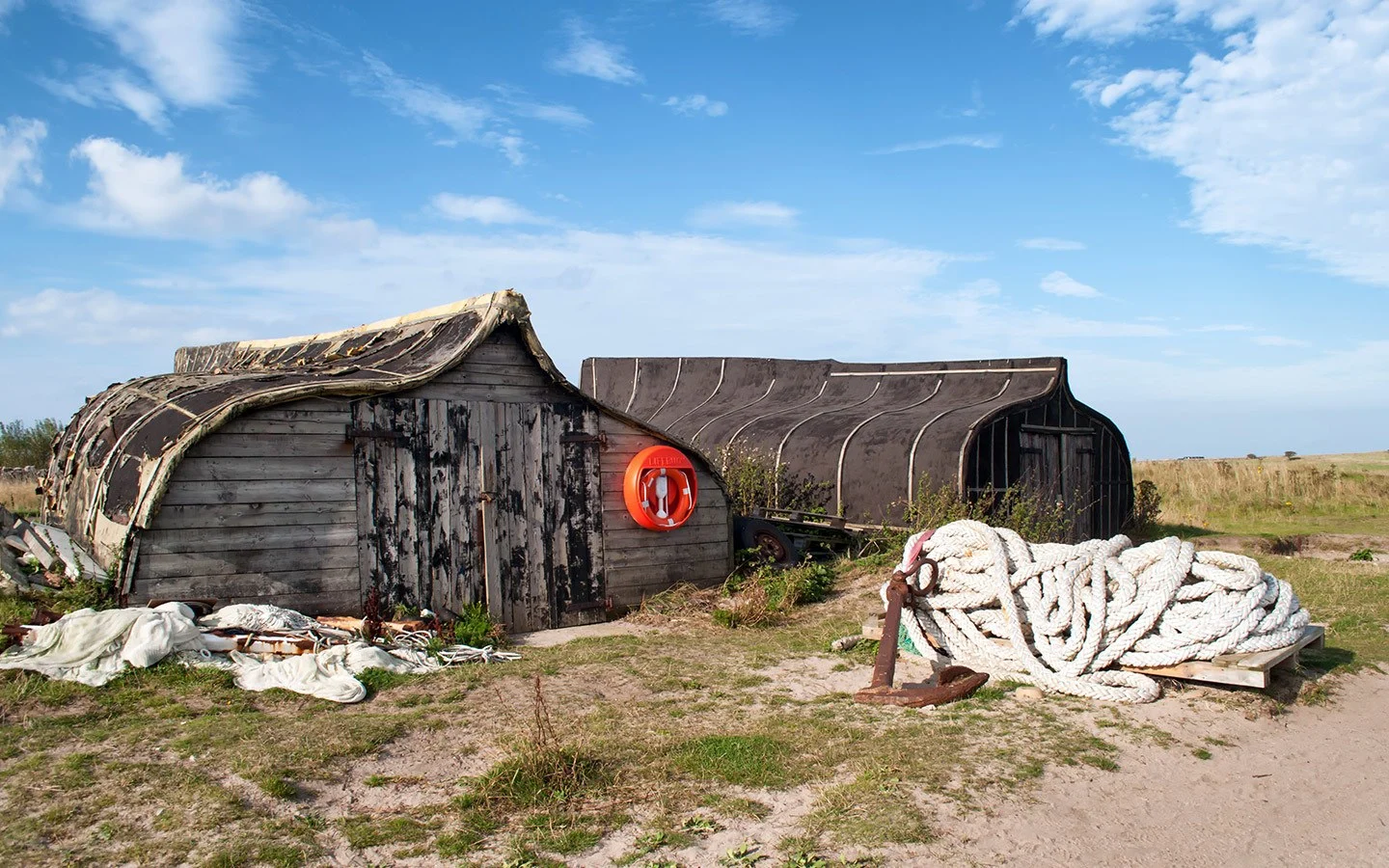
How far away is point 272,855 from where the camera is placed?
4.64m

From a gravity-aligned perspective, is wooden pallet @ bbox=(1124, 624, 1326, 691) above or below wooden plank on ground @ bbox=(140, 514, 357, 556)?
below

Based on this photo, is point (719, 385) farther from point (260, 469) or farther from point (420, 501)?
point (260, 469)

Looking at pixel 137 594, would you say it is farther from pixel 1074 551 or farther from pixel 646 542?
pixel 1074 551

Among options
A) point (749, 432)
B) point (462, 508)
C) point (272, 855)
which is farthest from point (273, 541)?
point (749, 432)

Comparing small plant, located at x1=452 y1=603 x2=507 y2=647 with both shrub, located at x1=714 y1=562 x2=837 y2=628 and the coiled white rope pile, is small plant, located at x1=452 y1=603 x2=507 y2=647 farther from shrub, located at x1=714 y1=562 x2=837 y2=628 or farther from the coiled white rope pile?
the coiled white rope pile

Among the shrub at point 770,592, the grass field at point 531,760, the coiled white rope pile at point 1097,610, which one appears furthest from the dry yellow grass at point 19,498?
the coiled white rope pile at point 1097,610

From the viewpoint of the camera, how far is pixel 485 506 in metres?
10.4

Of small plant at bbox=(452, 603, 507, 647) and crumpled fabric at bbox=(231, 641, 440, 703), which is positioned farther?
small plant at bbox=(452, 603, 507, 647)

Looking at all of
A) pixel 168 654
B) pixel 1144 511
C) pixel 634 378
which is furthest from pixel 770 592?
pixel 634 378

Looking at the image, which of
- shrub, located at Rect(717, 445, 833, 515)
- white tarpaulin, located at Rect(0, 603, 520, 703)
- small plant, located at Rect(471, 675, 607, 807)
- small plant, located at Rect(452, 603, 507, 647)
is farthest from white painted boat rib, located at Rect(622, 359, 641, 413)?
small plant, located at Rect(471, 675, 607, 807)

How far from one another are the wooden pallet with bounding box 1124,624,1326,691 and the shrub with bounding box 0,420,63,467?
25.4 metres

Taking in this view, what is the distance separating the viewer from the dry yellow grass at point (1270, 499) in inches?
842

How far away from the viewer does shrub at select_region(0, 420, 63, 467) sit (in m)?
24.9

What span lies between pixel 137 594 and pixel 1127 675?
25.1ft
